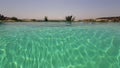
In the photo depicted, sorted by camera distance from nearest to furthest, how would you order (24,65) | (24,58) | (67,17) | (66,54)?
1. (24,65)
2. (24,58)
3. (66,54)
4. (67,17)

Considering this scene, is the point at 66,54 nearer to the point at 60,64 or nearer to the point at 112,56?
the point at 60,64

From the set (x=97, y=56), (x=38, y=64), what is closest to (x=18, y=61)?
(x=38, y=64)

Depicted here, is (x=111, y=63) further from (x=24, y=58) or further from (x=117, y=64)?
(x=24, y=58)

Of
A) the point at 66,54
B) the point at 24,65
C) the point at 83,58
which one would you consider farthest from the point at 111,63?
the point at 24,65

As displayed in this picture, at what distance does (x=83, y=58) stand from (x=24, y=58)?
1881 millimetres

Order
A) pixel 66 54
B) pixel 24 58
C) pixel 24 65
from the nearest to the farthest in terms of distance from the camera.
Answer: pixel 24 65, pixel 24 58, pixel 66 54

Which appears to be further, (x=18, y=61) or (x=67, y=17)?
(x=67, y=17)

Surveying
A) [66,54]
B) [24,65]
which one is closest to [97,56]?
[66,54]

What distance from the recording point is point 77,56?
5.01m

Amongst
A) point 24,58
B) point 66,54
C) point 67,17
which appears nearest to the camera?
point 24,58

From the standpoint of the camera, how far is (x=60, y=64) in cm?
455

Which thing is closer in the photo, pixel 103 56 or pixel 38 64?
pixel 38 64

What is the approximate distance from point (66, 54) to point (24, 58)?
1398 mm

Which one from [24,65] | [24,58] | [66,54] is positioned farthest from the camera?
[66,54]
